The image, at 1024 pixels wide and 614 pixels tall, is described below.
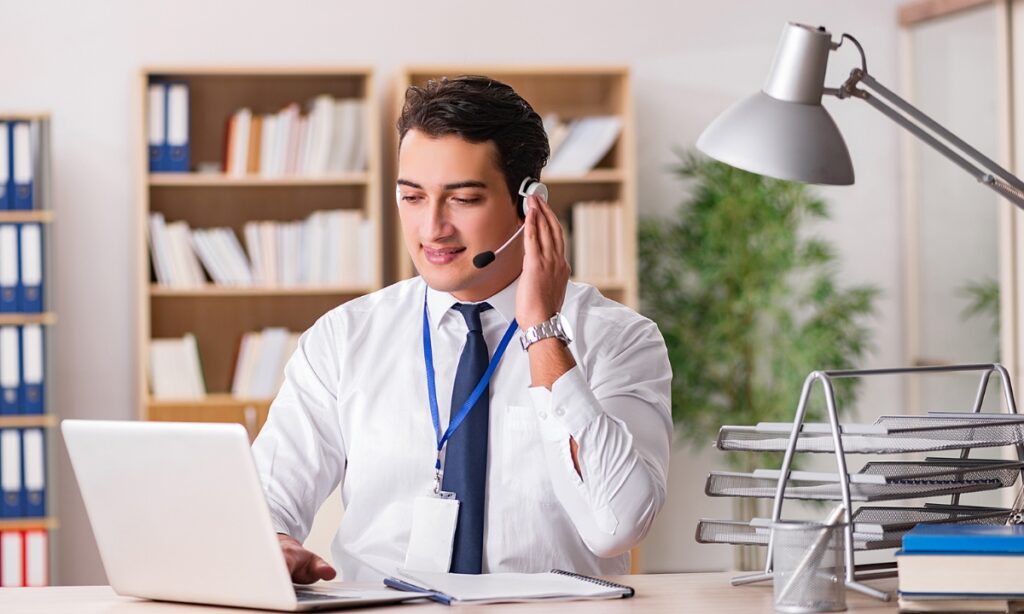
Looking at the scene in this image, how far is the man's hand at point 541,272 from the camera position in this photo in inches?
73.4

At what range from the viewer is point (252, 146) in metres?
4.53

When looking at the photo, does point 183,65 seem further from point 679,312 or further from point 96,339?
point 679,312

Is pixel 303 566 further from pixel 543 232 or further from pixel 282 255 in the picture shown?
pixel 282 255

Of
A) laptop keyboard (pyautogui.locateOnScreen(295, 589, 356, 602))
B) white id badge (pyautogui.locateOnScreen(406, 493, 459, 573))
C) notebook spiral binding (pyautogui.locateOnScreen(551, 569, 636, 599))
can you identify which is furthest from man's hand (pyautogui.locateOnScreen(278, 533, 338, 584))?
notebook spiral binding (pyautogui.locateOnScreen(551, 569, 636, 599))

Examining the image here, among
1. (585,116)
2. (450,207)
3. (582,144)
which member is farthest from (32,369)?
(450,207)

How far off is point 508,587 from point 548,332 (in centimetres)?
36

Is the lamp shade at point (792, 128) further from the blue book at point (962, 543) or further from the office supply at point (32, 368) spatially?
the office supply at point (32, 368)

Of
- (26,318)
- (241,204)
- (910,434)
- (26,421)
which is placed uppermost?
(241,204)

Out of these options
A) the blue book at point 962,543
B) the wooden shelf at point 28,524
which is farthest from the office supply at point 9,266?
the blue book at point 962,543

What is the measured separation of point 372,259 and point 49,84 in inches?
53.4

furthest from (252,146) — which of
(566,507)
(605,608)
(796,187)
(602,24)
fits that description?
(605,608)

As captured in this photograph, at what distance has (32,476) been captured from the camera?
4297 millimetres

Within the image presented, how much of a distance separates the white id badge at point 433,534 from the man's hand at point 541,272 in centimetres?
33

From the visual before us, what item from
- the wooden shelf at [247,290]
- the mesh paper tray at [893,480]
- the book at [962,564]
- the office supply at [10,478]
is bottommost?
the office supply at [10,478]
